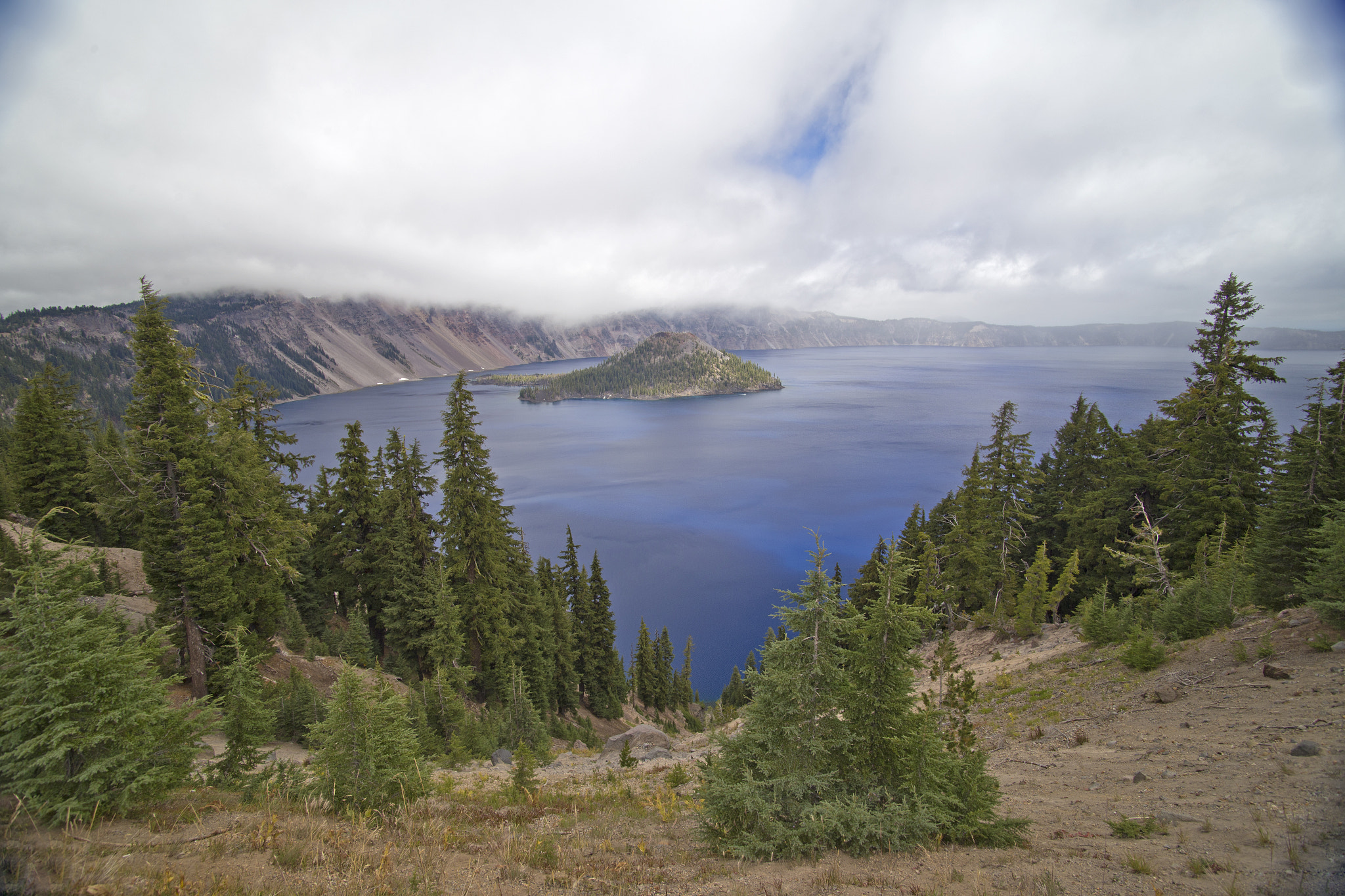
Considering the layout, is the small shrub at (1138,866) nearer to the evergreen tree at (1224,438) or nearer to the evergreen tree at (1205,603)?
the evergreen tree at (1205,603)

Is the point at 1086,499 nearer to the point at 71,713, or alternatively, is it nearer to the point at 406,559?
the point at 406,559

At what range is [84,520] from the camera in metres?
26.2

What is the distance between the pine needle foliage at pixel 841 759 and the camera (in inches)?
220

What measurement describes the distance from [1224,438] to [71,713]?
30.6 m

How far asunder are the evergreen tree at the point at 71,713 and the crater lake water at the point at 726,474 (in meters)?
16.7

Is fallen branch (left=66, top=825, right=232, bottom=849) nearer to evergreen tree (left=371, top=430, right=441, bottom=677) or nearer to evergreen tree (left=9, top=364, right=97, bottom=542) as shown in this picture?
evergreen tree (left=371, top=430, right=441, bottom=677)

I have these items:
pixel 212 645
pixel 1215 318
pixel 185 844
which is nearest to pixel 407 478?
pixel 212 645

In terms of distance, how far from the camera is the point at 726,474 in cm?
8244

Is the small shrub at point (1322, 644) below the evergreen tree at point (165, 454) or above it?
below

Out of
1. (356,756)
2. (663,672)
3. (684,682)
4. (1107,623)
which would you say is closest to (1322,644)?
(1107,623)

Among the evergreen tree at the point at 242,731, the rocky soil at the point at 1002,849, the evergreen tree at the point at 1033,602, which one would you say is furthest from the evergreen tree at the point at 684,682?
the evergreen tree at the point at 242,731

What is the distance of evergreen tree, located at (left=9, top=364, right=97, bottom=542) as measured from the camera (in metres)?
25.1

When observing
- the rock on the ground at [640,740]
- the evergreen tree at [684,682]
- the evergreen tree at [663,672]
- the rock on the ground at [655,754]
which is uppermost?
the rock on the ground at [655,754]

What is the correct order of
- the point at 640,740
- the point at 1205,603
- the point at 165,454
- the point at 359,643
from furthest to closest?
the point at 359,643 < the point at 640,740 < the point at 165,454 < the point at 1205,603
